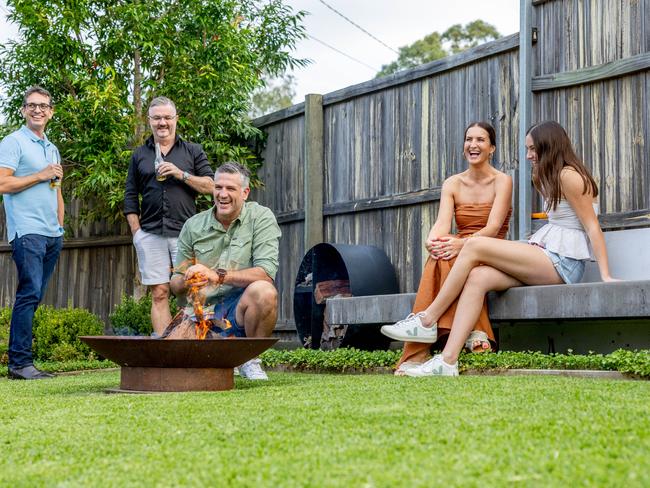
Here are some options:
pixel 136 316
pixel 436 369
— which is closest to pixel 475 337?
pixel 436 369

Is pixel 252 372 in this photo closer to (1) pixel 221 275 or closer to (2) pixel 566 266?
(1) pixel 221 275

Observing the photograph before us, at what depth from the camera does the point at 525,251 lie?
4.74 metres

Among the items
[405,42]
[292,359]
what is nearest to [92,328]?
[292,359]

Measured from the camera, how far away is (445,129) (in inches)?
272

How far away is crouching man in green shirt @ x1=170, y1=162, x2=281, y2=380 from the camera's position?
180 inches

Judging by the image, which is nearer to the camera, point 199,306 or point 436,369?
point 199,306

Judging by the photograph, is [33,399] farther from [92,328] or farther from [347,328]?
[92,328]

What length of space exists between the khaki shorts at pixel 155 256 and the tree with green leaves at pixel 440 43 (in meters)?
25.3

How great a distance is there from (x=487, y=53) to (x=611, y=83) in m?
1.17

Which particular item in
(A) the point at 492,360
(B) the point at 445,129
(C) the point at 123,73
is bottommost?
(A) the point at 492,360

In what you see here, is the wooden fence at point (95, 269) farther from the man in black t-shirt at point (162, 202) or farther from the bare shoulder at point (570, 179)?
the bare shoulder at point (570, 179)

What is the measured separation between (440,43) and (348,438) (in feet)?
98.2

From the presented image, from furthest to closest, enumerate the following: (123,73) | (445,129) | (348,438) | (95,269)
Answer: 1. (95,269)
2. (123,73)
3. (445,129)
4. (348,438)

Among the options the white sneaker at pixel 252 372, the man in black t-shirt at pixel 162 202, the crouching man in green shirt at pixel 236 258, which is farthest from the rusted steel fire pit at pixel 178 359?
the man in black t-shirt at pixel 162 202
